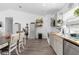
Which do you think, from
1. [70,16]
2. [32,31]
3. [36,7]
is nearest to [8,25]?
[32,31]

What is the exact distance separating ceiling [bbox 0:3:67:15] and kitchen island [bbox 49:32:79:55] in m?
0.39

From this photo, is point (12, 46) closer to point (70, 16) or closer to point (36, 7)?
point (36, 7)

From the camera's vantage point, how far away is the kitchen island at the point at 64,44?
70.3 inches

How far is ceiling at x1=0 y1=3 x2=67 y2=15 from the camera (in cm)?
175

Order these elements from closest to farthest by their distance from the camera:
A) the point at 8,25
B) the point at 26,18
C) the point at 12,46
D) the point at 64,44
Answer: the point at 8,25
the point at 26,18
the point at 12,46
the point at 64,44

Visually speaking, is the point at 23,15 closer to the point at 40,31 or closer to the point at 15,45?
the point at 40,31

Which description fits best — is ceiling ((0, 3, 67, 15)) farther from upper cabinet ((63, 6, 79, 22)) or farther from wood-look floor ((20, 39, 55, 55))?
wood-look floor ((20, 39, 55, 55))

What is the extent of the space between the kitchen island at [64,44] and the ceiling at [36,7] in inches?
15.5

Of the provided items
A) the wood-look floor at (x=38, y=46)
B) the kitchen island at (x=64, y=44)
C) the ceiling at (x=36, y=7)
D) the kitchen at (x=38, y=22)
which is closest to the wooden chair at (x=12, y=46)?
the kitchen at (x=38, y=22)

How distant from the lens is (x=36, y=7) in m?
1.87

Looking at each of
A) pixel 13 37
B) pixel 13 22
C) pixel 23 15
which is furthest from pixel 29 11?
pixel 13 37

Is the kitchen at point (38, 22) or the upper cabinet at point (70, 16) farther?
the upper cabinet at point (70, 16)

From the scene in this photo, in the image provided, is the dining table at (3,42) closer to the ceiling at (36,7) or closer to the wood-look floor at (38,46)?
the wood-look floor at (38,46)

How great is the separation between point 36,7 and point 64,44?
2.91 feet
